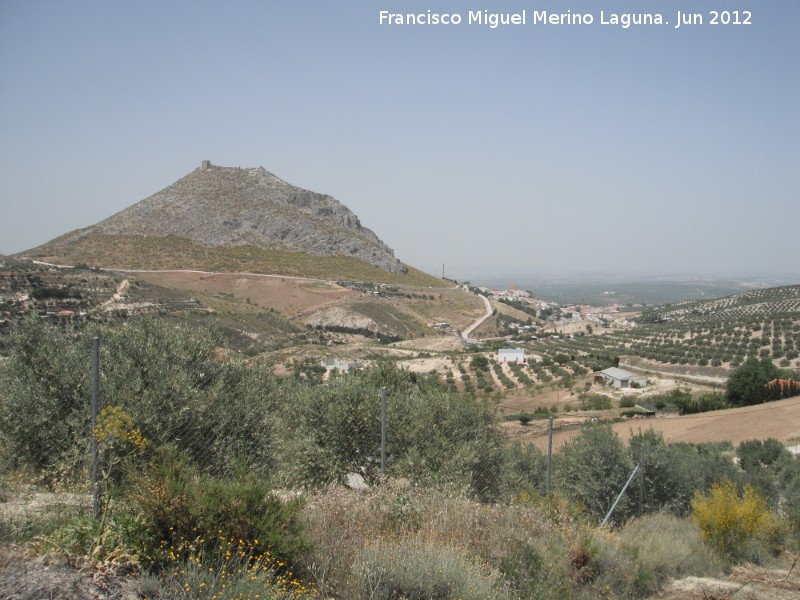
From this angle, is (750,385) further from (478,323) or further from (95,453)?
(478,323)

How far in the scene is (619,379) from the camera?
46.3 m

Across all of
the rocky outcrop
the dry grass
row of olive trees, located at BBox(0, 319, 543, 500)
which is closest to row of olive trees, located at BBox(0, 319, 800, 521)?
row of olive trees, located at BBox(0, 319, 543, 500)

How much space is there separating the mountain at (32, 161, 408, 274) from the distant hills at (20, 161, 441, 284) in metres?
0.20

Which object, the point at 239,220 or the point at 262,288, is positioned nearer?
the point at 262,288

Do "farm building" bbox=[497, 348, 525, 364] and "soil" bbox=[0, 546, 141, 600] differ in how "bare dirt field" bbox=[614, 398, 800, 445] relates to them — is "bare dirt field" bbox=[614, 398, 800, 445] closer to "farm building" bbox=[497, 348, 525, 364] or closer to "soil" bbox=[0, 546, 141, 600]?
"farm building" bbox=[497, 348, 525, 364]

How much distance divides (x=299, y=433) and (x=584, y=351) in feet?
197

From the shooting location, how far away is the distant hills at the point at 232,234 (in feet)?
324

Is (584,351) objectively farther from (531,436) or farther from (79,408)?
(79,408)

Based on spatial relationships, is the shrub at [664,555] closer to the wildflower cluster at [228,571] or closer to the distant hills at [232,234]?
the wildflower cluster at [228,571]

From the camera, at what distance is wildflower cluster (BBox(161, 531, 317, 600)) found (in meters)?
3.81

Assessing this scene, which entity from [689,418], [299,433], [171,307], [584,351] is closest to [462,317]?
[584,351]

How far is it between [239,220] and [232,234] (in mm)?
5558

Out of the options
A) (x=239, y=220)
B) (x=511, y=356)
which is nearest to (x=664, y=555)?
(x=511, y=356)

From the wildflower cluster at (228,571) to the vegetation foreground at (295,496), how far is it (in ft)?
0.06
